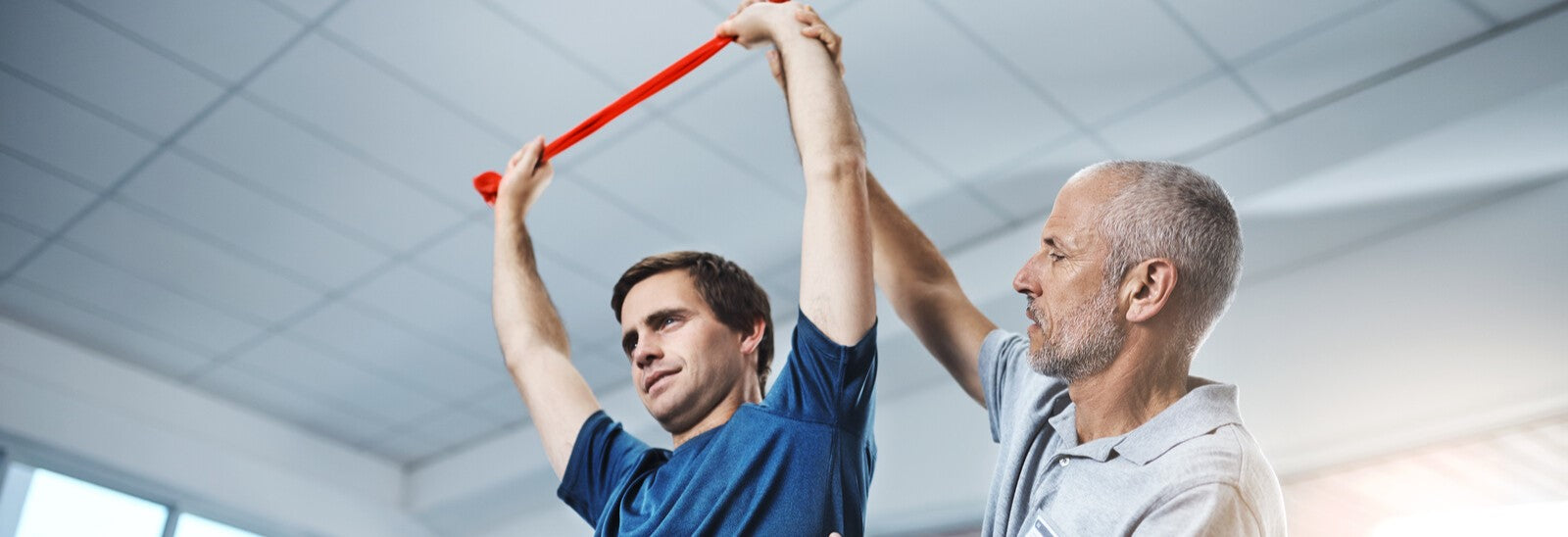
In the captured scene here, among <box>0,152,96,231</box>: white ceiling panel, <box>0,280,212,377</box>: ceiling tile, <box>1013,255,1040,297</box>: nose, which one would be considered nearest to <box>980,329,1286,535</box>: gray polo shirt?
<box>1013,255,1040,297</box>: nose

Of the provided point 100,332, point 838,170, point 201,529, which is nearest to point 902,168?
point 838,170

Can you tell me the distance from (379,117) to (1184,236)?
2.65 metres

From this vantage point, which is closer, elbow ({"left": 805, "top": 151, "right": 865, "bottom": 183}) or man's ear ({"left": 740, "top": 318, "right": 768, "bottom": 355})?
elbow ({"left": 805, "top": 151, "right": 865, "bottom": 183})

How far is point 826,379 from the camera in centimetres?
131

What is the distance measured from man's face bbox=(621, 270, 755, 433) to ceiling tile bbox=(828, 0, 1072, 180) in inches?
55.4

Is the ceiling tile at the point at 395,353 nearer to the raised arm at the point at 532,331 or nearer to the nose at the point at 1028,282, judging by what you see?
the raised arm at the point at 532,331

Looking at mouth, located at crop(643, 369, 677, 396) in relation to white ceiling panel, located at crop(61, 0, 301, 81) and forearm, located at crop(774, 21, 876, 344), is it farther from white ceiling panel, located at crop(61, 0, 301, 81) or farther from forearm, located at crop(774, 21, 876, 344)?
white ceiling panel, located at crop(61, 0, 301, 81)

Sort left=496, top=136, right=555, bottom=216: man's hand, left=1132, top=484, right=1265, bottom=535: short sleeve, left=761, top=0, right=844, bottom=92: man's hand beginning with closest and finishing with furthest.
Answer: left=1132, top=484, right=1265, bottom=535: short sleeve < left=761, top=0, right=844, bottom=92: man's hand < left=496, top=136, right=555, bottom=216: man's hand

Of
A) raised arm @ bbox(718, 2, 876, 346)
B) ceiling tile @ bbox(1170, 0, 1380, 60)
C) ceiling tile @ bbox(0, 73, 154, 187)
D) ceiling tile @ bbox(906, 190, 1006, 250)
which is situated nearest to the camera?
raised arm @ bbox(718, 2, 876, 346)

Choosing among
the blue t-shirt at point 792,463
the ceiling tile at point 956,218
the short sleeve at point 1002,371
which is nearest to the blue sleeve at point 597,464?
the blue t-shirt at point 792,463

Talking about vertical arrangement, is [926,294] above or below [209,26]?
below

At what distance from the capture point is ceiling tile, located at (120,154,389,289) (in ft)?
12.4

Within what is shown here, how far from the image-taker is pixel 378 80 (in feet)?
10.6

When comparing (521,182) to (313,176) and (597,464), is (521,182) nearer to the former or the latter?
(597,464)
